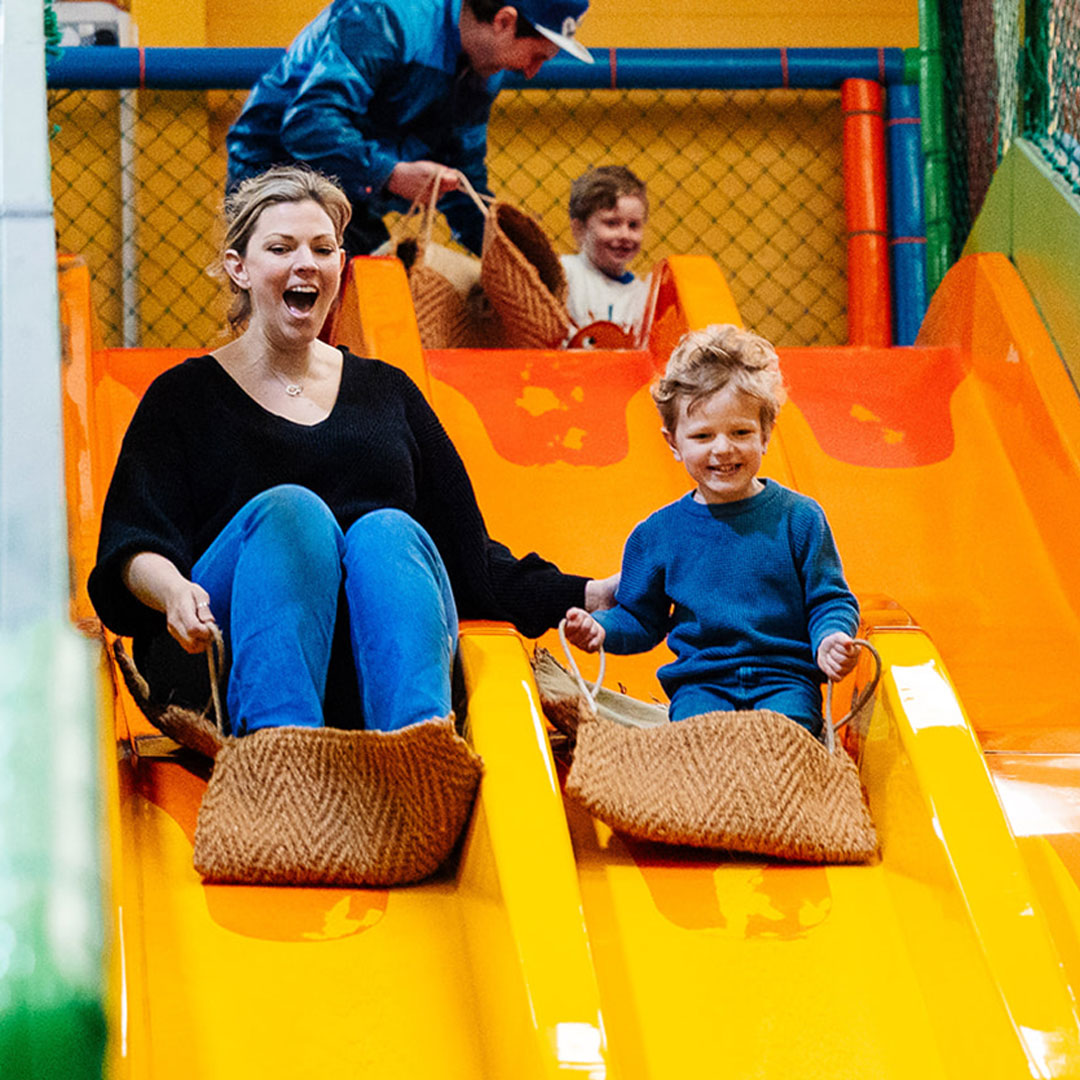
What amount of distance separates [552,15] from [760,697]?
5.46ft

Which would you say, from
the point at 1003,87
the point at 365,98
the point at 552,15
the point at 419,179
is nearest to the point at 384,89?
the point at 365,98

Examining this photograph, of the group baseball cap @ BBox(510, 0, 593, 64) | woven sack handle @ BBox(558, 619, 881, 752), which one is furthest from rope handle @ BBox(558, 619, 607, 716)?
baseball cap @ BBox(510, 0, 593, 64)

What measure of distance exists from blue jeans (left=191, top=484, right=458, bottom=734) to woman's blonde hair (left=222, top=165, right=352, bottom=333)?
0.38 meters

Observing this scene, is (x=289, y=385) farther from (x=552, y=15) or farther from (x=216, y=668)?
(x=552, y=15)

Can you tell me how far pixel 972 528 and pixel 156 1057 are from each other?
152 cm

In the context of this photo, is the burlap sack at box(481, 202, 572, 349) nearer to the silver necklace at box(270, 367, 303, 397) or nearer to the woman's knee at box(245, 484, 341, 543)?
the silver necklace at box(270, 367, 303, 397)

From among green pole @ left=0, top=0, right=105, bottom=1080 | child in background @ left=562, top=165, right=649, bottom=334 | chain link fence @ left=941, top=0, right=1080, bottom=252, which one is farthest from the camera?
child in background @ left=562, top=165, right=649, bottom=334

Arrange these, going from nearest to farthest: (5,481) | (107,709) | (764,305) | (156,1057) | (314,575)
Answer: (5,481)
(156,1057)
(107,709)
(314,575)
(764,305)

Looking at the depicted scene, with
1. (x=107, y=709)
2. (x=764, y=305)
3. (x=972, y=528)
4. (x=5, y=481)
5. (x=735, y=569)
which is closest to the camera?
(x=5, y=481)

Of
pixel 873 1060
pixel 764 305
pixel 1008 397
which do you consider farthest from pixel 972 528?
pixel 764 305

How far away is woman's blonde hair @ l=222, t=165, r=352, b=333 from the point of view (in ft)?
5.60

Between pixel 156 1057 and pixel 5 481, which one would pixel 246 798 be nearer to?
pixel 156 1057

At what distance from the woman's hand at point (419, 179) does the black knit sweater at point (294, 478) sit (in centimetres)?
105

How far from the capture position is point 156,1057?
1.20 metres
